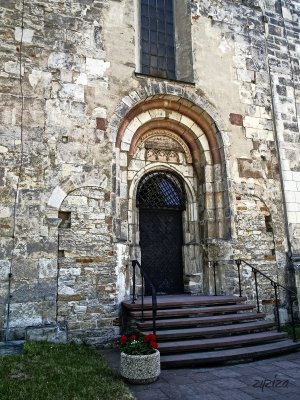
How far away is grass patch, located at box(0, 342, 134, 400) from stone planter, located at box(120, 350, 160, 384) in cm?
14

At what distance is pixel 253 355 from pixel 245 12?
8.78 m

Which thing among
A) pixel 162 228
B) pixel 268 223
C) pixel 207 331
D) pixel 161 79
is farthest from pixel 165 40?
pixel 207 331

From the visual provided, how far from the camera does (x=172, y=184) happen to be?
938cm

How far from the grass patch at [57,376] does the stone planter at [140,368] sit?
5.7 inches

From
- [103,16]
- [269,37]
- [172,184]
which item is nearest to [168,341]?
[172,184]

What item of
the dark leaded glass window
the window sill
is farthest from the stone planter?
the dark leaded glass window

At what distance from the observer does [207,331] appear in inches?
246

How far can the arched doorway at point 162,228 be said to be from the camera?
28.9ft

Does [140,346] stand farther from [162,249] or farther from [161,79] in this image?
[161,79]

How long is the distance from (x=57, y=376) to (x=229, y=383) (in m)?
2.24

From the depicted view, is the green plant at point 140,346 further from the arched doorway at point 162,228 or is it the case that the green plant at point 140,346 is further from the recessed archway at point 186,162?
the arched doorway at point 162,228

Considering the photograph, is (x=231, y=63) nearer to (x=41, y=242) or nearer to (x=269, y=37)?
(x=269, y=37)

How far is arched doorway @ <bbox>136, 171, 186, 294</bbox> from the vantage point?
8.80m

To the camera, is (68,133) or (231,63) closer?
(68,133)
